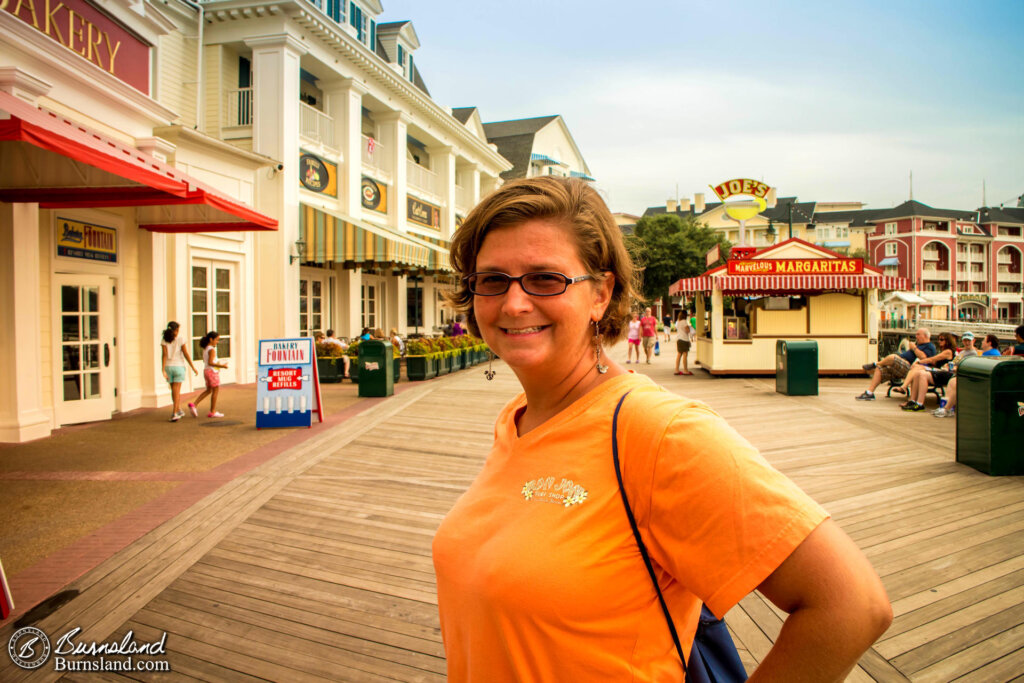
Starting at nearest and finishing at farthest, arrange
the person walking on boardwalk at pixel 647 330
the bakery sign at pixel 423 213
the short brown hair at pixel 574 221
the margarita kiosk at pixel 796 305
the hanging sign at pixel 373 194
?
the short brown hair at pixel 574 221
the margarita kiosk at pixel 796 305
the hanging sign at pixel 373 194
the person walking on boardwalk at pixel 647 330
the bakery sign at pixel 423 213

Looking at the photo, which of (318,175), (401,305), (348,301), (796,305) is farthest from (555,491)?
(401,305)

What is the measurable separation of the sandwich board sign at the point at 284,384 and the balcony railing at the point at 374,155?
40.0 ft

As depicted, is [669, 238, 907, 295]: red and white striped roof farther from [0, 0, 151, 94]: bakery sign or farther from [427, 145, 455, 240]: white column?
[427, 145, 455, 240]: white column

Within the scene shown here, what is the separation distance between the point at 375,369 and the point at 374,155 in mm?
10979

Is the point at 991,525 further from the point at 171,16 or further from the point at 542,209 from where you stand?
the point at 171,16

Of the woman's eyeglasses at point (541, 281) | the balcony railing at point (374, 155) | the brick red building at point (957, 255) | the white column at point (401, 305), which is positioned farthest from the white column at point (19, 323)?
the brick red building at point (957, 255)

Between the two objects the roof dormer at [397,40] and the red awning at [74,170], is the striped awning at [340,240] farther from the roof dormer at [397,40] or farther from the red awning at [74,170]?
the roof dormer at [397,40]

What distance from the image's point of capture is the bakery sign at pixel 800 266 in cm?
1498

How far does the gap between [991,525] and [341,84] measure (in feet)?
60.4

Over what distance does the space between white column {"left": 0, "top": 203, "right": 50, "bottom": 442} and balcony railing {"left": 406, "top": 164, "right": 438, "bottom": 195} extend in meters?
16.0

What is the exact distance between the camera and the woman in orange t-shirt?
38.6 inches

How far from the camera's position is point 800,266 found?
1518 centimetres

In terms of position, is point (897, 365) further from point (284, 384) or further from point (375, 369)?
point (284, 384)

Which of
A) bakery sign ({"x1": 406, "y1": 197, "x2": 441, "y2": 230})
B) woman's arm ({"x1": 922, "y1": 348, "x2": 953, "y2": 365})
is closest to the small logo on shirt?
woman's arm ({"x1": 922, "y1": 348, "x2": 953, "y2": 365})
